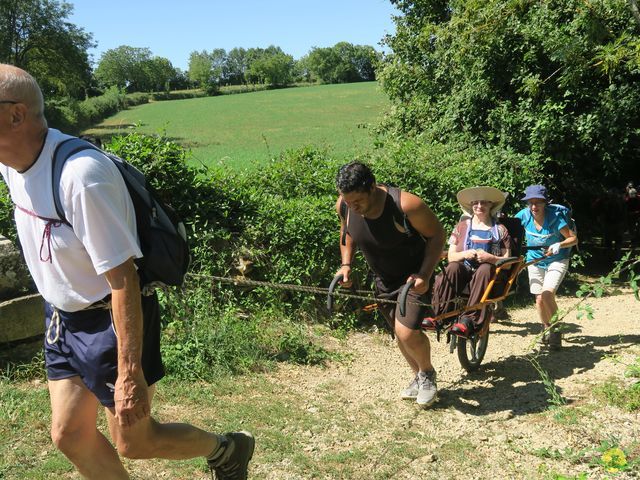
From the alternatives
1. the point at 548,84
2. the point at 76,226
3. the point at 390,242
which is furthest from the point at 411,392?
the point at 548,84

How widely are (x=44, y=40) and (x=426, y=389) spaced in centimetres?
4127

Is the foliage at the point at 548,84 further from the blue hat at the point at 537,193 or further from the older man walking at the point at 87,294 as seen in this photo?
the older man walking at the point at 87,294

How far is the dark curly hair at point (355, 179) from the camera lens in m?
4.28

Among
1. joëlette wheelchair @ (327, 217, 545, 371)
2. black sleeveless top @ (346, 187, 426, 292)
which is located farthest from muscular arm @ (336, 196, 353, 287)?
joëlette wheelchair @ (327, 217, 545, 371)

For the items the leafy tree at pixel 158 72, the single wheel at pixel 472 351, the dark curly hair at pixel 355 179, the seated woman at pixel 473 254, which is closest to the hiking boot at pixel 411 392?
the seated woman at pixel 473 254

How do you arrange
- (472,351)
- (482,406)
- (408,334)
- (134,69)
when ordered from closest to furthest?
(408,334) → (482,406) → (472,351) → (134,69)

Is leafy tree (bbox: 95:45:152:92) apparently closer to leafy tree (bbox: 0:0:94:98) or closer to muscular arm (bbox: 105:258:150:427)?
leafy tree (bbox: 0:0:94:98)

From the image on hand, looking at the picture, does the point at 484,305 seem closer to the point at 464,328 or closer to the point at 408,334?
the point at 464,328

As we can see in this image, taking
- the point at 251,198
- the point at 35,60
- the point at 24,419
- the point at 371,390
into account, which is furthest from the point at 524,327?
the point at 35,60

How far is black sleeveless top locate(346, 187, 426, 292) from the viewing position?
455 cm

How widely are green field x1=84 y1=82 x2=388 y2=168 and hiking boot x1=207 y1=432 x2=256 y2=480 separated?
19.1 metres

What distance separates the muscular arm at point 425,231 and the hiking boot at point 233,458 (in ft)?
5.87

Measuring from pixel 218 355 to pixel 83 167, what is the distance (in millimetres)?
3300

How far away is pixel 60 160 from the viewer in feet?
7.84
